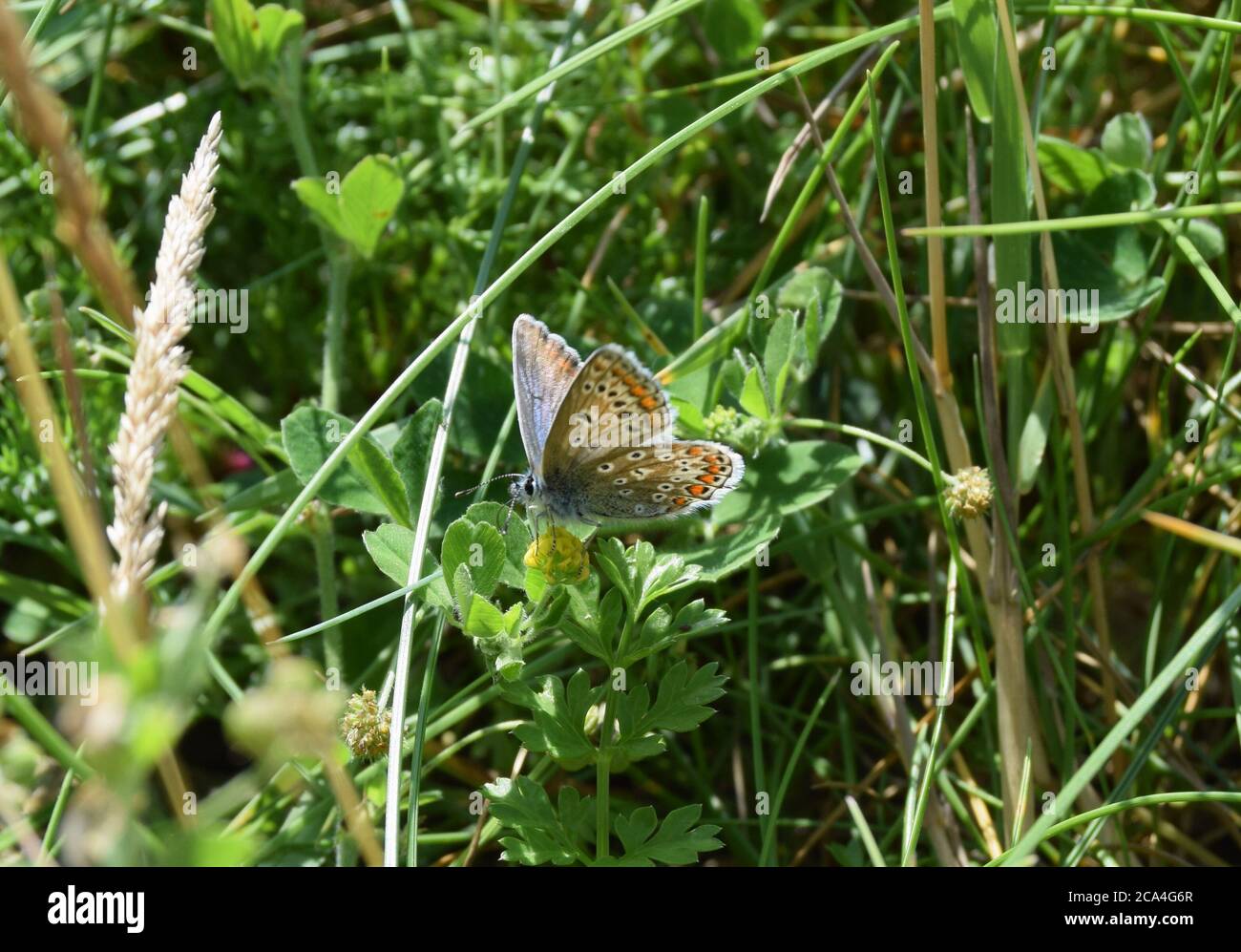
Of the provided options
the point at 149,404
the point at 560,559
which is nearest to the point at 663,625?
the point at 560,559

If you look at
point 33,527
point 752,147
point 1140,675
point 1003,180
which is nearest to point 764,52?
point 752,147

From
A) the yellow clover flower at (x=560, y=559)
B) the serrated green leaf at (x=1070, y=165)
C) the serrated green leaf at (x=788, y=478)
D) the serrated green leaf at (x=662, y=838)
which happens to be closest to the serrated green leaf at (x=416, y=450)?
the yellow clover flower at (x=560, y=559)

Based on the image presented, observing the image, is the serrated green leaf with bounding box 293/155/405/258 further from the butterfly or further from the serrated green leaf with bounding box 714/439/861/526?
the serrated green leaf with bounding box 714/439/861/526

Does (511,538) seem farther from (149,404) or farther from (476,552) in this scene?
(149,404)

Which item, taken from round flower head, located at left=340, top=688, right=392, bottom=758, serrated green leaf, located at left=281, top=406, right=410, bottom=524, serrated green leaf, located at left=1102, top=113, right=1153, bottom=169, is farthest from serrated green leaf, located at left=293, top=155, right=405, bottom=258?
serrated green leaf, located at left=1102, top=113, right=1153, bottom=169

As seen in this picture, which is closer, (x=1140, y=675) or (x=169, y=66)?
(x=1140, y=675)

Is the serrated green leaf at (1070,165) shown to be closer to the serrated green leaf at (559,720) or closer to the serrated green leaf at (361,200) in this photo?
the serrated green leaf at (361,200)

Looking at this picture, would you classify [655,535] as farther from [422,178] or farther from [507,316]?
[422,178]
